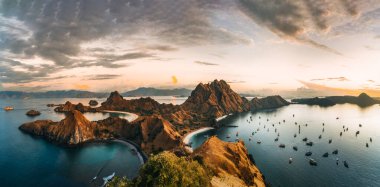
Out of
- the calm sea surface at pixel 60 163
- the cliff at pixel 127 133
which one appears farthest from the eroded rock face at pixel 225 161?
the cliff at pixel 127 133

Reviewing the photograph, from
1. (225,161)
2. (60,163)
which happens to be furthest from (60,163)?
(225,161)

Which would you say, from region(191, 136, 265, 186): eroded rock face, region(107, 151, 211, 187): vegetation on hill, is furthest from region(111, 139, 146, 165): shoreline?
region(107, 151, 211, 187): vegetation on hill

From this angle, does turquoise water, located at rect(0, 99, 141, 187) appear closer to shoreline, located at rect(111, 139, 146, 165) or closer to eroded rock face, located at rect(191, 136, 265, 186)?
shoreline, located at rect(111, 139, 146, 165)

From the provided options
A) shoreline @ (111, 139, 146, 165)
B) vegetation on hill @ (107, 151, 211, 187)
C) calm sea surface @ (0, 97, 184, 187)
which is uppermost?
vegetation on hill @ (107, 151, 211, 187)

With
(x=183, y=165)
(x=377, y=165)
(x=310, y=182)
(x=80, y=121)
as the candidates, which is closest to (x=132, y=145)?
(x=80, y=121)

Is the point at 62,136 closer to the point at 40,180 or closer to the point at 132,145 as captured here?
the point at 132,145

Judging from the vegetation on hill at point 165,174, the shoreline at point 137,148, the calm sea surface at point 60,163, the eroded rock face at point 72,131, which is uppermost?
the vegetation on hill at point 165,174

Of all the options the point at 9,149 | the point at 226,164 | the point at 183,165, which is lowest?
the point at 9,149

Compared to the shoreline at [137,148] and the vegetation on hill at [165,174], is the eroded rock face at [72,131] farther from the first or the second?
the vegetation on hill at [165,174]
